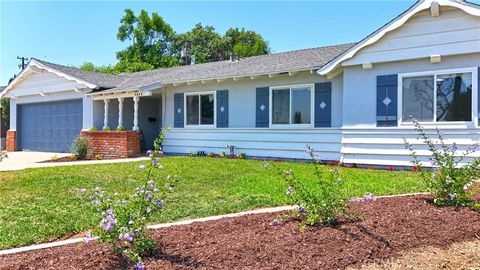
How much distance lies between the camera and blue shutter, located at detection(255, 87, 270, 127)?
48.6ft

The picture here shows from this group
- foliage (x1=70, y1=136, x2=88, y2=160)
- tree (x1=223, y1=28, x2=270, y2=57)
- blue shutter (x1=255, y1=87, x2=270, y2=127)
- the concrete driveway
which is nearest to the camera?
the concrete driveway

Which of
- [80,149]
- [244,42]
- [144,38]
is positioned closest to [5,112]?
[80,149]

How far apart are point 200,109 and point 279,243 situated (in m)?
12.9

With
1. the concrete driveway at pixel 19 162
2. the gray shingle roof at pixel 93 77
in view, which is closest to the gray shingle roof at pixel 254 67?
the gray shingle roof at pixel 93 77

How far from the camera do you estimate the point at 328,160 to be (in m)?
13.4


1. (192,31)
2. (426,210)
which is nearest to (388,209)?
(426,210)

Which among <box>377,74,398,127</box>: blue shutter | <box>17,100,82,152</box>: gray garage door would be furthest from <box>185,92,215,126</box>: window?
<box>377,74,398,127</box>: blue shutter

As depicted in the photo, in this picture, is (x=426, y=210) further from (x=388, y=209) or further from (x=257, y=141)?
(x=257, y=141)

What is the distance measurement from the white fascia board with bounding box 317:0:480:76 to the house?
0.09ft

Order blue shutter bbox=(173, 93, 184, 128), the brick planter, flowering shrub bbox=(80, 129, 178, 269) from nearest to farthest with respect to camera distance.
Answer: flowering shrub bbox=(80, 129, 178, 269) < the brick planter < blue shutter bbox=(173, 93, 184, 128)

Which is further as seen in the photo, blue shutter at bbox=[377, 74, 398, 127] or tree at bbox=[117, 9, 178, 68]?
tree at bbox=[117, 9, 178, 68]

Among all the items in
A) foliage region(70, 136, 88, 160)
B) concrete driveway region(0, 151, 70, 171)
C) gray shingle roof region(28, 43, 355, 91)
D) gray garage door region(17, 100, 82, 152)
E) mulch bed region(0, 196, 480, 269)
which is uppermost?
gray shingle roof region(28, 43, 355, 91)

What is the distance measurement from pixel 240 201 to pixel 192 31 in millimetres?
43472

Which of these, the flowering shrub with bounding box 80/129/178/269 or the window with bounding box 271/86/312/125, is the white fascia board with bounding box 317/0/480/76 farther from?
the flowering shrub with bounding box 80/129/178/269
